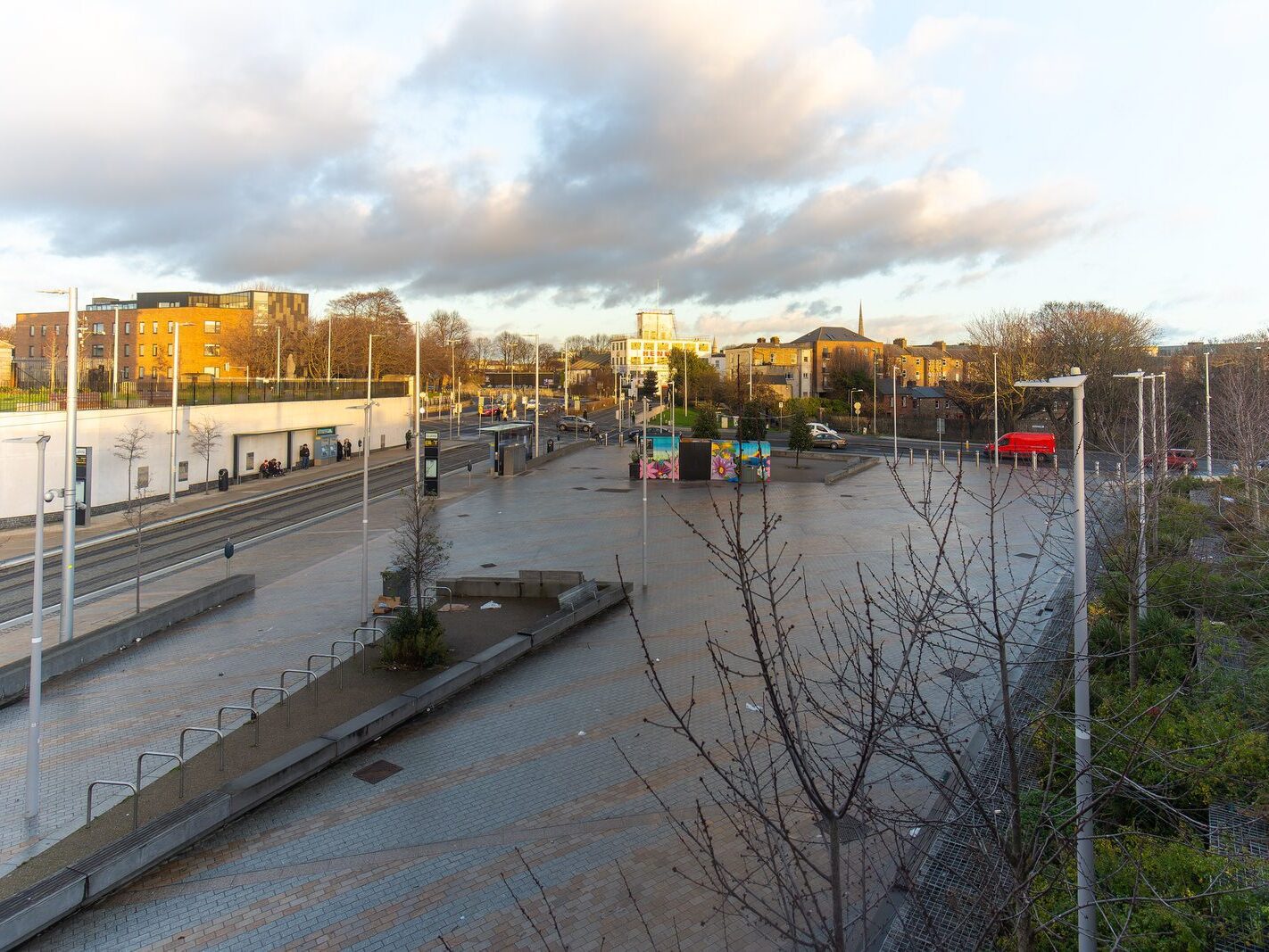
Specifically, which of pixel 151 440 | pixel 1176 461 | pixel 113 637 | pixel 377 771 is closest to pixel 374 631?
pixel 113 637

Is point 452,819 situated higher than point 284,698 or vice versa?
point 284,698

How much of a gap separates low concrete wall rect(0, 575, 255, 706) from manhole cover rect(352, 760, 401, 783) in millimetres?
6445

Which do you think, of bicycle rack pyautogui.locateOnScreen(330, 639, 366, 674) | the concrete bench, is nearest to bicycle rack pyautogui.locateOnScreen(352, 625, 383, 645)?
bicycle rack pyautogui.locateOnScreen(330, 639, 366, 674)

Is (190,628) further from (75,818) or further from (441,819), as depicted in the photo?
(441,819)

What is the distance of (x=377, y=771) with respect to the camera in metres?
10.8

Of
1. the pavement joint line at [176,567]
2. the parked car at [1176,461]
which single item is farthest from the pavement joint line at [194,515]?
the parked car at [1176,461]

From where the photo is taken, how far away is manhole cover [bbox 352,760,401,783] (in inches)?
417

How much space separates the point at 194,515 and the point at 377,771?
82.7 feet

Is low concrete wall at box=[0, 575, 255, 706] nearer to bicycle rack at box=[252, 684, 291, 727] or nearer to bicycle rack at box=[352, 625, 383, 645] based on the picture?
bicycle rack at box=[252, 684, 291, 727]

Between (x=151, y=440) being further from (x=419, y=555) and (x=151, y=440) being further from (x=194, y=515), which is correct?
(x=419, y=555)

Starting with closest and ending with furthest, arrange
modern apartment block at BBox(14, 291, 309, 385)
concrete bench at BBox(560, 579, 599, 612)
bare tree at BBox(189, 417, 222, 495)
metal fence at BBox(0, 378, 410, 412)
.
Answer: concrete bench at BBox(560, 579, 599, 612), metal fence at BBox(0, 378, 410, 412), bare tree at BBox(189, 417, 222, 495), modern apartment block at BBox(14, 291, 309, 385)

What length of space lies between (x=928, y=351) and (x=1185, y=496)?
354 feet

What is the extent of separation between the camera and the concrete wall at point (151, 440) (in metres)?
28.2

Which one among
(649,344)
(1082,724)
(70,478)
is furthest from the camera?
(649,344)
